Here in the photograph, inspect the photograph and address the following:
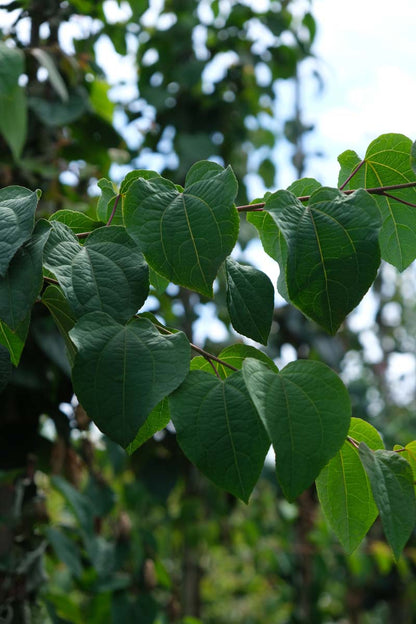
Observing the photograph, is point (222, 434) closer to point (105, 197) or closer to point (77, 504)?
point (105, 197)

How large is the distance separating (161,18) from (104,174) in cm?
69

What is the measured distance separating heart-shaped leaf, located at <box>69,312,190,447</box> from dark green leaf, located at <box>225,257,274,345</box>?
5 cm

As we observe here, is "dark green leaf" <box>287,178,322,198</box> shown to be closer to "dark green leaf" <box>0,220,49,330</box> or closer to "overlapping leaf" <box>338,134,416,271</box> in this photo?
"overlapping leaf" <box>338,134,416,271</box>

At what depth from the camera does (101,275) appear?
38 centimetres

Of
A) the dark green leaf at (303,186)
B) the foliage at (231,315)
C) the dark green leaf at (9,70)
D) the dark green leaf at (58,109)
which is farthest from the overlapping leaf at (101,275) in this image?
the dark green leaf at (58,109)

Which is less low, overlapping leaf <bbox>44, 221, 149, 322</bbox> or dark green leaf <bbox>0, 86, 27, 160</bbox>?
overlapping leaf <bbox>44, 221, 149, 322</bbox>

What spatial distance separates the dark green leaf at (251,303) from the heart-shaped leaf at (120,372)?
0.05 m

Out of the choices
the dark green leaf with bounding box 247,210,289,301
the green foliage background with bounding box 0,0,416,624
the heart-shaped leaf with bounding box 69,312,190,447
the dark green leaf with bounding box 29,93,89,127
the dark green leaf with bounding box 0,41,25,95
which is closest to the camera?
the heart-shaped leaf with bounding box 69,312,190,447

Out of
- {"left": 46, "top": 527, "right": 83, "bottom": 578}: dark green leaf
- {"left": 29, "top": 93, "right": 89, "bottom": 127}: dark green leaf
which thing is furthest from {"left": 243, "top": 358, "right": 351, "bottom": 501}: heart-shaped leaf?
{"left": 29, "top": 93, "right": 89, "bottom": 127}: dark green leaf

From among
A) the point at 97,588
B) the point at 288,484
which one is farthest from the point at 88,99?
the point at 288,484

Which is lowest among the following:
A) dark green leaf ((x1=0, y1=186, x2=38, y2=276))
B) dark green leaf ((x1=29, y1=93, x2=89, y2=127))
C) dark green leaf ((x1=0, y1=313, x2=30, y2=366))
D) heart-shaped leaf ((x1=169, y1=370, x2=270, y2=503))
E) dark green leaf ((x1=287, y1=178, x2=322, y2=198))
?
dark green leaf ((x1=29, y1=93, x2=89, y2=127))

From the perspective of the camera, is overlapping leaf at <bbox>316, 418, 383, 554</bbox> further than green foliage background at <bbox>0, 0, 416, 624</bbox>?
No

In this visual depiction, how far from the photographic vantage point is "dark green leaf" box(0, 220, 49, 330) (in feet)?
1.18

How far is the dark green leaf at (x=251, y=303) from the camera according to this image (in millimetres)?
407
